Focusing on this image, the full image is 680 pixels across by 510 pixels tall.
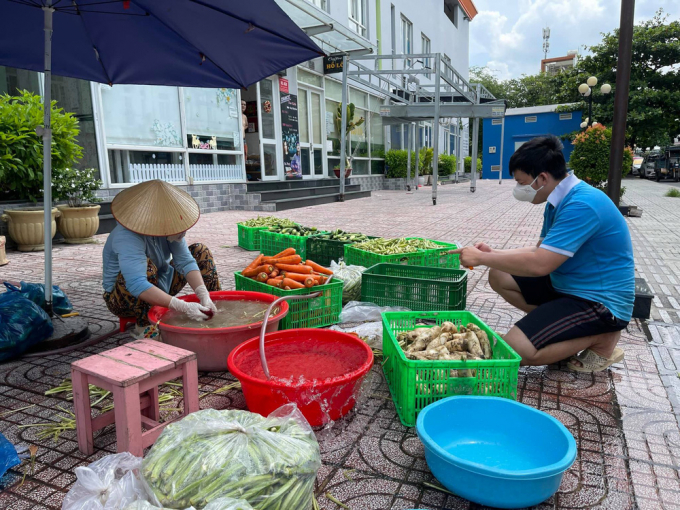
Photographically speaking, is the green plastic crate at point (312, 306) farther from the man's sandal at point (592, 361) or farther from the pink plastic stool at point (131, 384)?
the man's sandal at point (592, 361)

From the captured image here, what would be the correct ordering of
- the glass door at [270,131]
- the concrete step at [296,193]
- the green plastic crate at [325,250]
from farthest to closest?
the glass door at [270,131]
the concrete step at [296,193]
the green plastic crate at [325,250]

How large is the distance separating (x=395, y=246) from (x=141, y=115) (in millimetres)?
8452

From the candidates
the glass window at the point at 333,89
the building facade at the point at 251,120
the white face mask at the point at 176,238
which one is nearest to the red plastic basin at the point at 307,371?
the white face mask at the point at 176,238

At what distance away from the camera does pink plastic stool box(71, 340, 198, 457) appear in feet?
6.87

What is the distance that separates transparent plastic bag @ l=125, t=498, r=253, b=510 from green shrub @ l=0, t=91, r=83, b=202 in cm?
682

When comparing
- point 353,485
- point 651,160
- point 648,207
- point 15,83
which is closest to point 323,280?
point 353,485

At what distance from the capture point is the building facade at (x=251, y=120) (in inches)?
394

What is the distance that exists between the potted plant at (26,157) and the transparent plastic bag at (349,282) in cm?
518

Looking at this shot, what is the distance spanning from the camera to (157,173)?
11.6 m

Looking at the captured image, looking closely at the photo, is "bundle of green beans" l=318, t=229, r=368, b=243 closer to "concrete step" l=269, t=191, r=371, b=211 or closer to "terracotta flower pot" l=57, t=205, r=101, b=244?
"terracotta flower pot" l=57, t=205, r=101, b=244

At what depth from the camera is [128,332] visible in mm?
4012

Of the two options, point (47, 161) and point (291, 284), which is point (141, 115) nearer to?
point (47, 161)

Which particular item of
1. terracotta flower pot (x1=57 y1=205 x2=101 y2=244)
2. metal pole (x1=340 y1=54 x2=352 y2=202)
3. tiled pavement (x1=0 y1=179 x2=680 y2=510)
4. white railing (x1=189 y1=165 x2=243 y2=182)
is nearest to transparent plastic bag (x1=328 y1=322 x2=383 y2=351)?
tiled pavement (x1=0 y1=179 x2=680 y2=510)

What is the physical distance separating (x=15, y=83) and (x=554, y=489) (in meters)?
10.4
